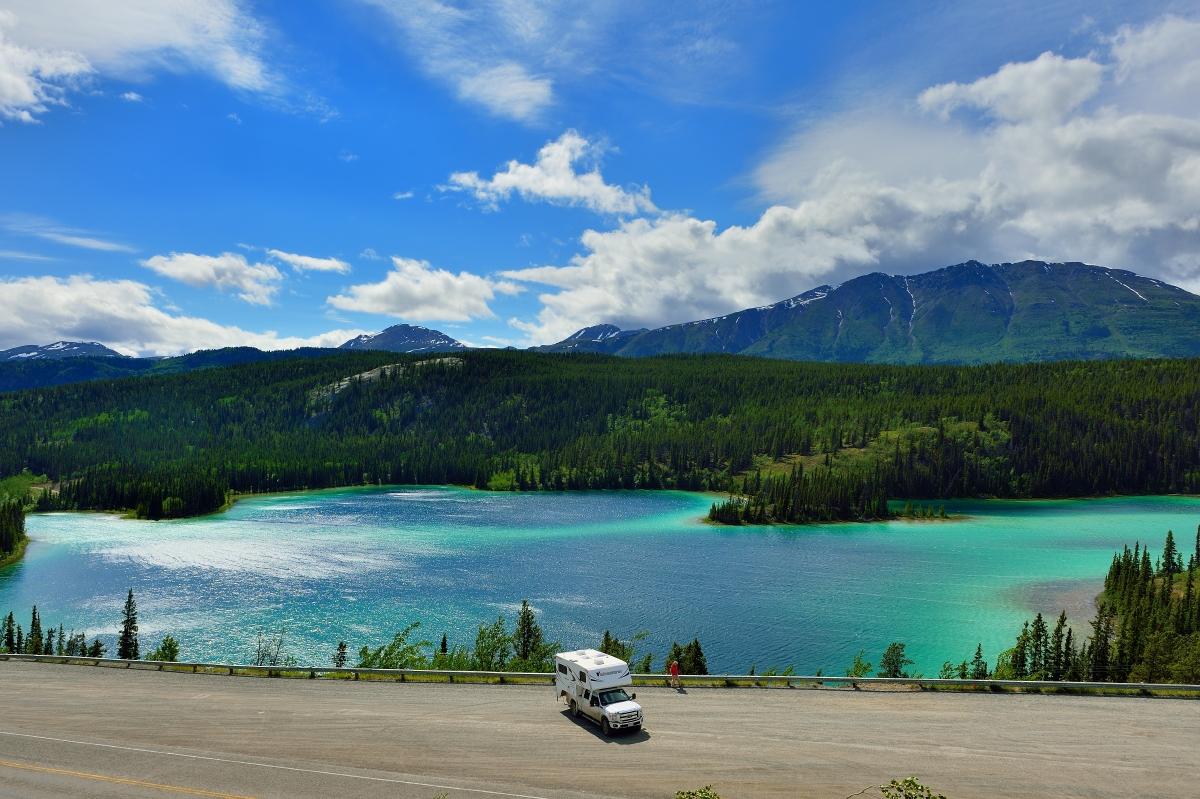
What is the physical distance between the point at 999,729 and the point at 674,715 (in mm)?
15859

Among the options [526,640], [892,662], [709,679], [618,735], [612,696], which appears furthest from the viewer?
[526,640]

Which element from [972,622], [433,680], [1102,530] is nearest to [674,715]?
[433,680]

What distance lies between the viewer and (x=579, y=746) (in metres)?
32.0

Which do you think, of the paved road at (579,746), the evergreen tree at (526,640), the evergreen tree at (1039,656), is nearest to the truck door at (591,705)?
the paved road at (579,746)

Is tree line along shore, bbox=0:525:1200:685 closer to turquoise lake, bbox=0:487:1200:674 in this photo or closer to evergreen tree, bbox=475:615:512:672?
evergreen tree, bbox=475:615:512:672

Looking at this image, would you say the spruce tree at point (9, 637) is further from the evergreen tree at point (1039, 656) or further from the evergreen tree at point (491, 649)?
the evergreen tree at point (1039, 656)

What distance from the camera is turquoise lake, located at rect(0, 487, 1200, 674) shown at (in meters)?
85.7

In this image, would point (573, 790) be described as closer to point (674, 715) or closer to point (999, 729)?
point (674, 715)

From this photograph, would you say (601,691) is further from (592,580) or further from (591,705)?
(592,580)

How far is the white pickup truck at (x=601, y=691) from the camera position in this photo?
32750 millimetres

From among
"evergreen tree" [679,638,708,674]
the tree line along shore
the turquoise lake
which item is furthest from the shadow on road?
the turquoise lake

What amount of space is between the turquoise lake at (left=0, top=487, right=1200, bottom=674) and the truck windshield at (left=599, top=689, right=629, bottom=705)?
44.6 meters

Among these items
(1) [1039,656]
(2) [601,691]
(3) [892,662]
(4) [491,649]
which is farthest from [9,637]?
(1) [1039,656]

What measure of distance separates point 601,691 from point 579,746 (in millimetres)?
2663
